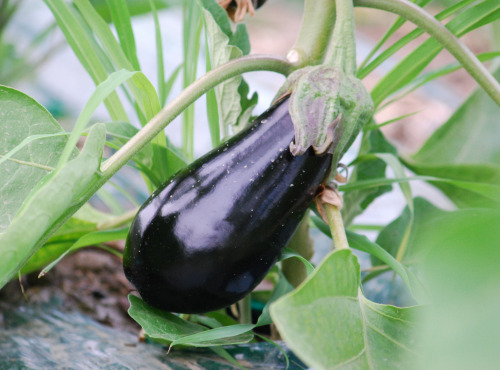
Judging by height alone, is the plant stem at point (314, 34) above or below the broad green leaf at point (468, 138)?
above

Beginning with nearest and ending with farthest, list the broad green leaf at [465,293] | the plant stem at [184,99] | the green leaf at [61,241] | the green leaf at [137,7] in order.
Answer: the broad green leaf at [465,293], the plant stem at [184,99], the green leaf at [61,241], the green leaf at [137,7]

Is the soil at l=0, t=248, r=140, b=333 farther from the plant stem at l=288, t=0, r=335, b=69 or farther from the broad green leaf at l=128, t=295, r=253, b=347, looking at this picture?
the plant stem at l=288, t=0, r=335, b=69

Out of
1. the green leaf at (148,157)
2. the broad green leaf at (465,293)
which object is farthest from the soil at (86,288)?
the broad green leaf at (465,293)

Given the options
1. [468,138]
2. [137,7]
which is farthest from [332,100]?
[137,7]

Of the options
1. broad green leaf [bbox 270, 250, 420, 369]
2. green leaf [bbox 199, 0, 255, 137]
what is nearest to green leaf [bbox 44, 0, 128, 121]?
green leaf [bbox 199, 0, 255, 137]

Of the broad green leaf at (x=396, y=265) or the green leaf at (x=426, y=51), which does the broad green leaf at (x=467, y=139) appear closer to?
the green leaf at (x=426, y=51)

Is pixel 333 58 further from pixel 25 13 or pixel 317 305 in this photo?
pixel 25 13
